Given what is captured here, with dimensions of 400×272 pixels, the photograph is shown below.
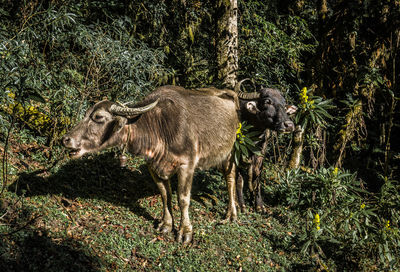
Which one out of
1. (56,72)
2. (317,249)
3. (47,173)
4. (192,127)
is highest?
(56,72)

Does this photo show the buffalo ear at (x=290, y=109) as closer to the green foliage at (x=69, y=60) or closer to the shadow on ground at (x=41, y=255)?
the green foliage at (x=69, y=60)

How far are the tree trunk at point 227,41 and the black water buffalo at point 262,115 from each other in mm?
725

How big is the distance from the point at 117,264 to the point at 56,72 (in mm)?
4287

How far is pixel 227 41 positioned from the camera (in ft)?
20.5

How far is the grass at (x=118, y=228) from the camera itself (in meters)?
3.64

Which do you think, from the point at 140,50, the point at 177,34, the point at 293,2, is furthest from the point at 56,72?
the point at 293,2

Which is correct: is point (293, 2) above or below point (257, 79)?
above

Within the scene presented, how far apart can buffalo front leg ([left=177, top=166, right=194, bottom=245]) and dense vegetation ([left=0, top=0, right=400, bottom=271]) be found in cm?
16

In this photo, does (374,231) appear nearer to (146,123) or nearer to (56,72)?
(146,123)

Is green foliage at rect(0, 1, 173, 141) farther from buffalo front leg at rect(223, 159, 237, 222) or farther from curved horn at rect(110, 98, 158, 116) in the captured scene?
buffalo front leg at rect(223, 159, 237, 222)

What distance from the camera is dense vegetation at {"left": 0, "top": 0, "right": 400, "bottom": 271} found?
13.7ft

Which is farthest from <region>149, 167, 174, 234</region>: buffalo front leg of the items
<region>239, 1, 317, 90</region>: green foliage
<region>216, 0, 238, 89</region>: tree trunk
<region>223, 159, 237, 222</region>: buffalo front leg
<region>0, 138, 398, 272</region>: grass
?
<region>239, 1, 317, 90</region>: green foliage

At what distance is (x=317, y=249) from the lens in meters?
5.05

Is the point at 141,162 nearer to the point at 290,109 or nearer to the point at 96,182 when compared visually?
the point at 96,182
